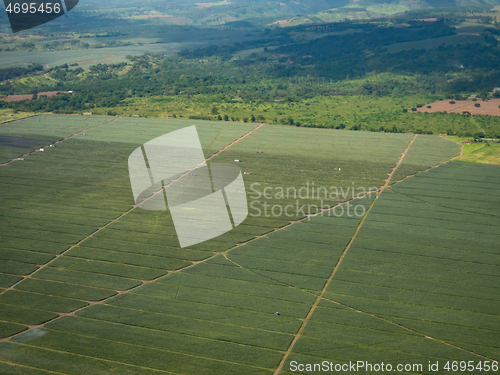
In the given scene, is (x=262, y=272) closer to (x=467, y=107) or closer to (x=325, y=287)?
(x=325, y=287)

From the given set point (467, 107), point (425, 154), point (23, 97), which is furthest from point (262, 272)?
point (23, 97)

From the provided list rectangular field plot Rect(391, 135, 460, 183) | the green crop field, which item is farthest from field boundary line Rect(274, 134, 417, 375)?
rectangular field plot Rect(391, 135, 460, 183)

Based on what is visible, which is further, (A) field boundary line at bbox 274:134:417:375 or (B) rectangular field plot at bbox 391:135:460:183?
(B) rectangular field plot at bbox 391:135:460:183

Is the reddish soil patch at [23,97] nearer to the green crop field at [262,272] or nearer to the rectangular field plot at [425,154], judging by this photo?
the green crop field at [262,272]

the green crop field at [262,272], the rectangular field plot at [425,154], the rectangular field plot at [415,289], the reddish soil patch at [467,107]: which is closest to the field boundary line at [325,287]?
the green crop field at [262,272]

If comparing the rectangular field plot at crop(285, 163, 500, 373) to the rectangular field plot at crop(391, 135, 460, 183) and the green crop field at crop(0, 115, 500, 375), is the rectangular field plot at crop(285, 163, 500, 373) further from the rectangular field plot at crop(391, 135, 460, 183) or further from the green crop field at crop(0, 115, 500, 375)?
the rectangular field plot at crop(391, 135, 460, 183)
